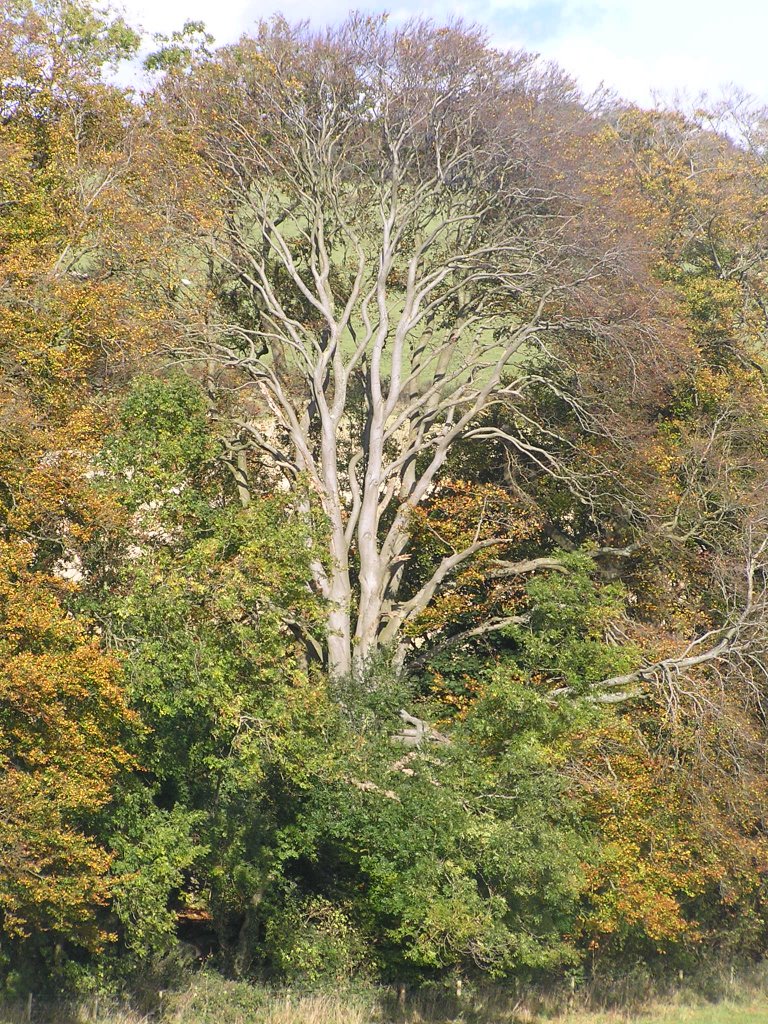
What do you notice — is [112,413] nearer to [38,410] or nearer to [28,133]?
[38,410]

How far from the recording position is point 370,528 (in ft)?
78.1

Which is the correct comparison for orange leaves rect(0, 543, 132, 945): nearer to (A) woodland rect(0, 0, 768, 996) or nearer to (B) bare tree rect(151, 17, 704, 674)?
(A) woodland rect(0, 0, 768, 996)

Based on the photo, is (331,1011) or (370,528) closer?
(331,1011)

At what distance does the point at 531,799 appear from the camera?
17812 mm

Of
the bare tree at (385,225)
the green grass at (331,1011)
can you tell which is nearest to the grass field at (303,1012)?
the green grass at (331,1011)

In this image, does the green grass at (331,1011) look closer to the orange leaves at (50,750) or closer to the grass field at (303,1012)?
the grass field at (303,1012)

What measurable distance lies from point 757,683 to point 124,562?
12540 millimetres

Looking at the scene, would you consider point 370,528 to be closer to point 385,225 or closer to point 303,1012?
point 385,225

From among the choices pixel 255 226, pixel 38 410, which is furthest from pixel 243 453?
pixel 38 410

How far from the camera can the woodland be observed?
17.7 metres

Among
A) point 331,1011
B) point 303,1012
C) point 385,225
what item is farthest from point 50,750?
point 385,225

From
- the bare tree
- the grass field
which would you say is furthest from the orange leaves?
the bare tree

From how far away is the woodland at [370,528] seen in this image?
1769 centimetres

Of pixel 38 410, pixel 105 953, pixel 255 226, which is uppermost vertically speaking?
pixel 255 226
